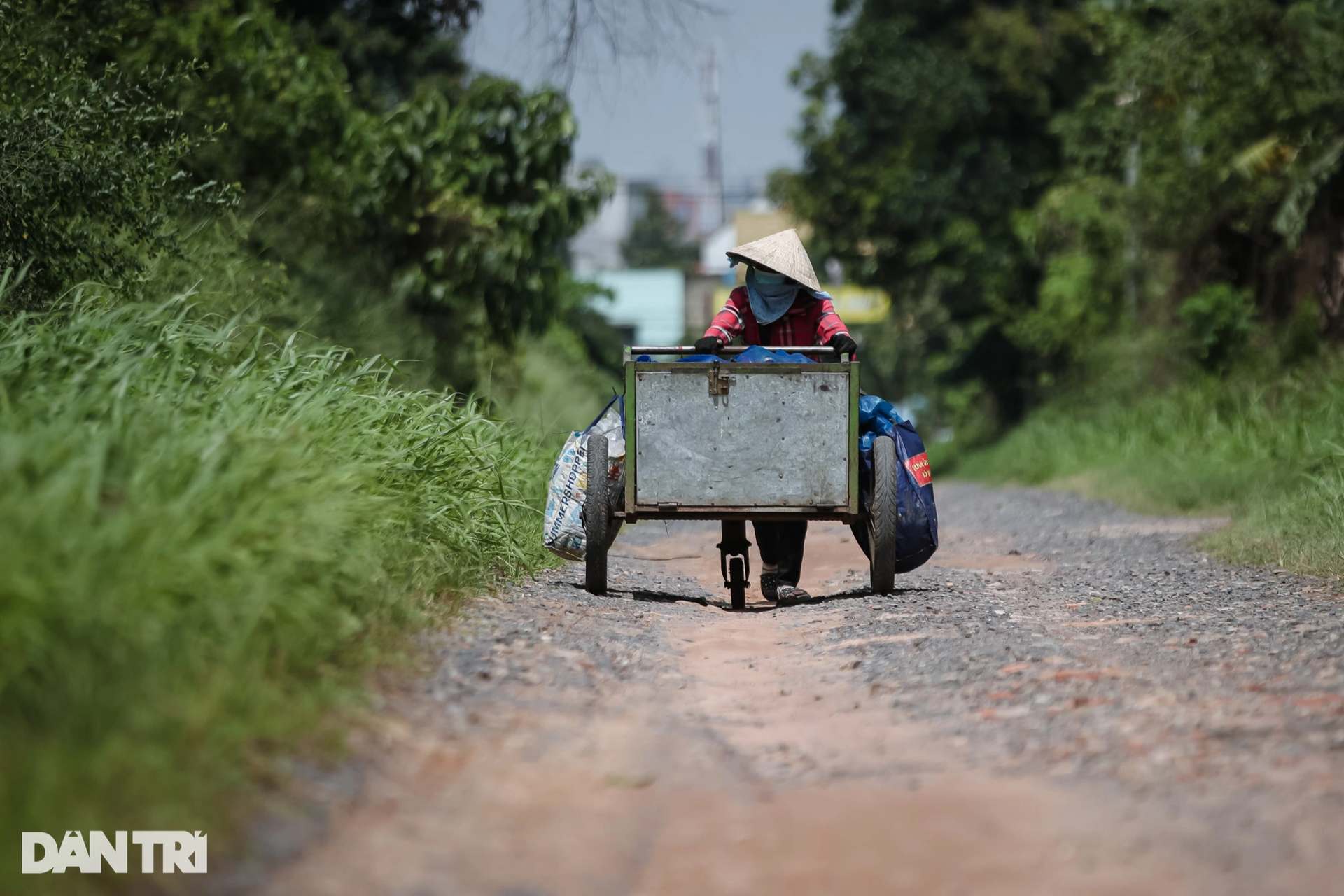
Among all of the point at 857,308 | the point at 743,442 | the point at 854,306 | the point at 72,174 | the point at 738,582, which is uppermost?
the point at 854,306

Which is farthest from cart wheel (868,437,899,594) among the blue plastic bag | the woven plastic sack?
the woven plastic sack

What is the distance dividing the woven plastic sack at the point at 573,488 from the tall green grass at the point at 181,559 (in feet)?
2.71

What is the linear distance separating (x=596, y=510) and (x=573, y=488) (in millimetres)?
410

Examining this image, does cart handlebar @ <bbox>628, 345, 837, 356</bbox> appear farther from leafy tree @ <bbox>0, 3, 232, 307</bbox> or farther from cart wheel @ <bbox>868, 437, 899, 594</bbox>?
leafy tree @ <bbox>0, 3, 232, 307</bbox>

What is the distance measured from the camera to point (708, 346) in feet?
24.7

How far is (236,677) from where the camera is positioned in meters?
3.77

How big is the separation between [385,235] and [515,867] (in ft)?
45.1

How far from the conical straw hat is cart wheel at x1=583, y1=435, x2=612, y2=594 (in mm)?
1236

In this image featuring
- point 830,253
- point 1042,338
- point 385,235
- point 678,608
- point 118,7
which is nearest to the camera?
point 678,608

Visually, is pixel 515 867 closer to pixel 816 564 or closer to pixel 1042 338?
pixel 816 564

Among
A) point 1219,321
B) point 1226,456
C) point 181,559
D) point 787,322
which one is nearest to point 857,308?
point 1219,321

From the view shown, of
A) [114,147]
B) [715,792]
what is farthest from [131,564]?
[114,147]

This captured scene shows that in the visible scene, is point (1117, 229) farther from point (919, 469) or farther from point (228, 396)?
point (228, 396)

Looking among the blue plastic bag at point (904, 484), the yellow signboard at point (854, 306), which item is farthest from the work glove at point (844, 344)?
the yellow signboard at point (854, 306)
